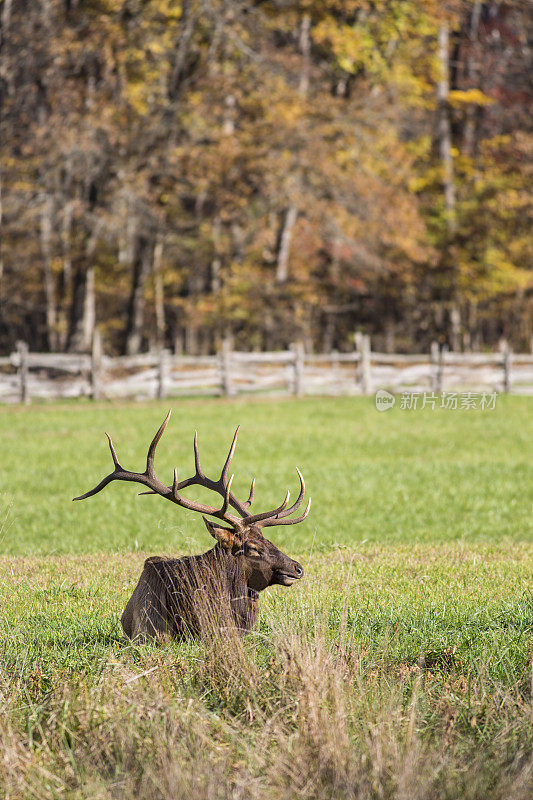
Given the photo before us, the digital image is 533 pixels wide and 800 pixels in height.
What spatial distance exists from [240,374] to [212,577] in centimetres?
2300

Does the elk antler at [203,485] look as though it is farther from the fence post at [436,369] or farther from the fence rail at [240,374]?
the fence post at [436,369]

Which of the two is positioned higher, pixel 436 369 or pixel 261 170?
pixel 261 170

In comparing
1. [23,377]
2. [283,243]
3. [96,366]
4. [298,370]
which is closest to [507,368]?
[298,370]

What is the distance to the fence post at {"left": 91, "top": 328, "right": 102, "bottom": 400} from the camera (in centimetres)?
2534

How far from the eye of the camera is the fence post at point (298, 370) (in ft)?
90.9

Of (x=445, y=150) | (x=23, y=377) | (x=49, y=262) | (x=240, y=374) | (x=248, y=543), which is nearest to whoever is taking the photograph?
(x=248, y=543)

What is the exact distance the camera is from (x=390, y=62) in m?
29.3

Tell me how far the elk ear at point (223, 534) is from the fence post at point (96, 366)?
20842mm

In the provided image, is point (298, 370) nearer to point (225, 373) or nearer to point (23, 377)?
point (225, 373)

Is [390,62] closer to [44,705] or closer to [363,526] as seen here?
[363,526]

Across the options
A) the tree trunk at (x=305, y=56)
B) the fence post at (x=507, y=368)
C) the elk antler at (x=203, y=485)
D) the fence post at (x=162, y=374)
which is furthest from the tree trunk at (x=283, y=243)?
the elk antler at (x=203, y=485)

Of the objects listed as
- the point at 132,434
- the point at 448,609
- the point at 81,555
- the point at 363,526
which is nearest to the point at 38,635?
the point at 448,609

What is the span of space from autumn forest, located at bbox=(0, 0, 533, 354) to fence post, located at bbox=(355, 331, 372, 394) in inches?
184

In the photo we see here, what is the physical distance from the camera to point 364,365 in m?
28.4
